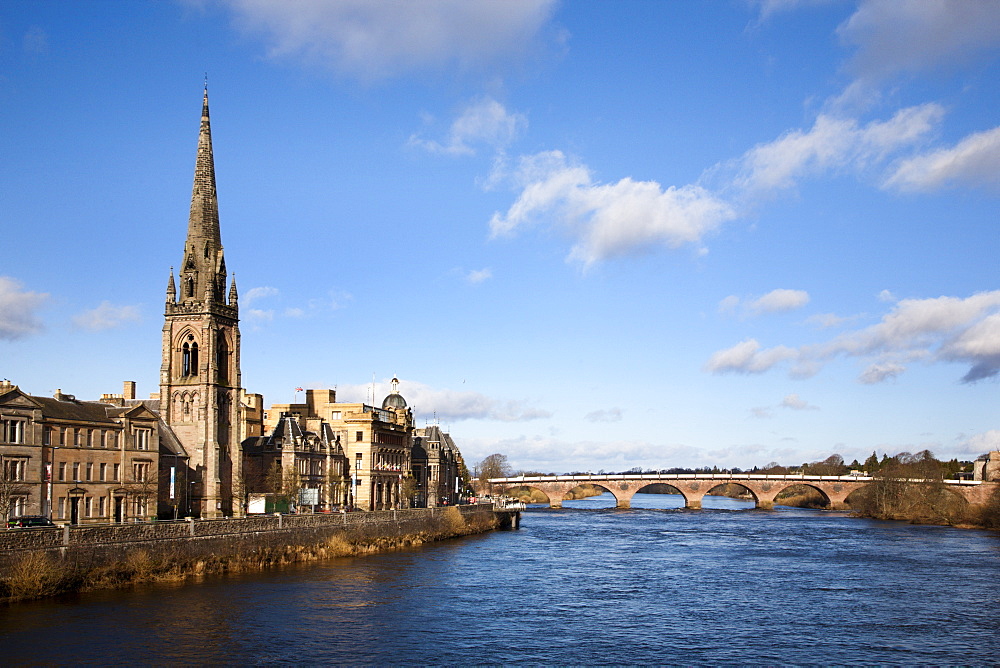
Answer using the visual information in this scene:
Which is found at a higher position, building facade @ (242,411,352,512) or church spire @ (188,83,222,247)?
church spire @ (188,83,222,247)

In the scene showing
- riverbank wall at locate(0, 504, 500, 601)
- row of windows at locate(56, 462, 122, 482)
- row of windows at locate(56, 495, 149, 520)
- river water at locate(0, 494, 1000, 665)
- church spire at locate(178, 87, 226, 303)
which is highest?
church spire at locate(178, 87, 226, 303)

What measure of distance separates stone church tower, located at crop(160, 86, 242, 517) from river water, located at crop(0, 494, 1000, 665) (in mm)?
20117

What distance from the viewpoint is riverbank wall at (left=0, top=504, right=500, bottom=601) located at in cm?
5359

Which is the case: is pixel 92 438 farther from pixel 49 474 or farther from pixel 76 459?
pixel 49 474

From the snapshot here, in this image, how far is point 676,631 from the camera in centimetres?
5278

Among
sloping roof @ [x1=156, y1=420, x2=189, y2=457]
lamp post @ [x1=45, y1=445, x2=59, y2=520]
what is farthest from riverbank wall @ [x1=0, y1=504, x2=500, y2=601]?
sloping roof @ [x1=156, y1=420, x2=189, y2=457]

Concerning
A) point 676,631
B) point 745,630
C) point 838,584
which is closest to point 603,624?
point 676,631

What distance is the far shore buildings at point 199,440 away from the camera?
247 feet

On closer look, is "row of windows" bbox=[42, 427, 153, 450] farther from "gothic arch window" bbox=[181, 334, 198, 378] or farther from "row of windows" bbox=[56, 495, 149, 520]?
"gothic arch window" bbox=[181, 334, 198, 378]

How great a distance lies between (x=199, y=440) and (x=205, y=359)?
7.97m

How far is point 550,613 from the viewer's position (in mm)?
58094

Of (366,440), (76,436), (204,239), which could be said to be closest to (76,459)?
(76,436)

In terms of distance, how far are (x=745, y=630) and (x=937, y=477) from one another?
129677 millimetres

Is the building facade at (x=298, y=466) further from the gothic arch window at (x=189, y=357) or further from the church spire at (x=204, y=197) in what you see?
the church spire at (x=204, y=197)
